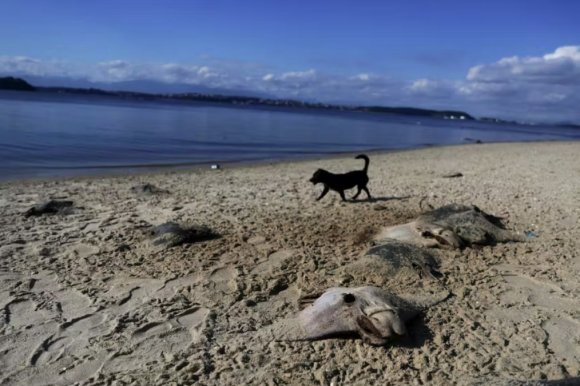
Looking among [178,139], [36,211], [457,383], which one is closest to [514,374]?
[457,383]

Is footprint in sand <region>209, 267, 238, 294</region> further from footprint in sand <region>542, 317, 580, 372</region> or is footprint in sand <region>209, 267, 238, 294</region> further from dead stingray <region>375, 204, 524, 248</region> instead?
footprint in sand <region>542, 317, 580, 372</region>

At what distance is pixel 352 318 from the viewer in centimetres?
469

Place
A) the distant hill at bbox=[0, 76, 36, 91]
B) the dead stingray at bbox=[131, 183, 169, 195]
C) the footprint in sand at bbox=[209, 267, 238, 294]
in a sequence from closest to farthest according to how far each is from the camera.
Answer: the footprint in sand at bbox=[209, 267, 238, 294], the dead stingray at bbox=[131, 183, 169, 195], the distant hill at bbox=[0, 76, 36, 91]

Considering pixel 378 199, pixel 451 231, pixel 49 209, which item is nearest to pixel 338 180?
pixel 378 199

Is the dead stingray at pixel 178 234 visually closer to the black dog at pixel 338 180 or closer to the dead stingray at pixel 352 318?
the dead stingray at pixel 352 318

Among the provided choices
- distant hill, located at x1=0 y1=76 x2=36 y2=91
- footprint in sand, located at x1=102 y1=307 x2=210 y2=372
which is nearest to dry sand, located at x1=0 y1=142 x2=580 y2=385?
footprint in sand, located at x1=102 y1=307 x2=210 y2=372

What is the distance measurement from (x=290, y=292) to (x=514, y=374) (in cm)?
252

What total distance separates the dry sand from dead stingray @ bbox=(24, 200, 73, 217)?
0.60 feet

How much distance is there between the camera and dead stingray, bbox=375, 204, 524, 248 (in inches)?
292

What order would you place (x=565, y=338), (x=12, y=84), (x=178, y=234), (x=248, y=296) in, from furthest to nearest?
(x=12, y=84), (x=178, y=234), (x=248, y=296), (x=565, y=338)

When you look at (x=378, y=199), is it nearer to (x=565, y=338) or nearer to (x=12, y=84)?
(x=565, y=338)

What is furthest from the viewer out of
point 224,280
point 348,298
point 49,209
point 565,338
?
point 49,209

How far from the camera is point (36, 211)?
Answer: 898cm

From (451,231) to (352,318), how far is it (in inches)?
134
